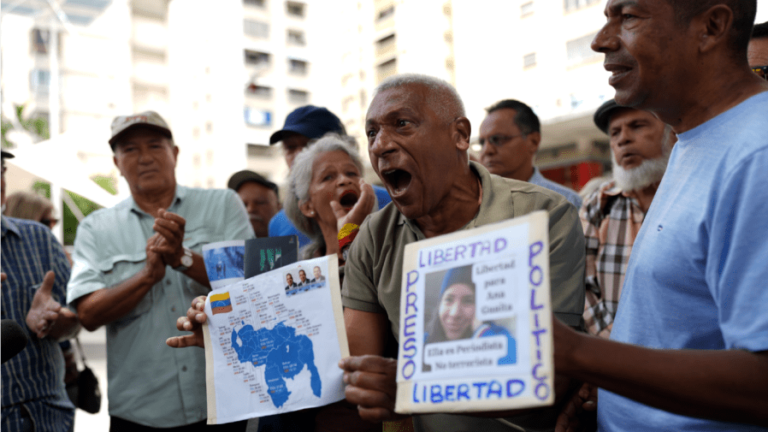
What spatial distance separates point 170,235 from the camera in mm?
2412

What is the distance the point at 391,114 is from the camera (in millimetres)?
1666

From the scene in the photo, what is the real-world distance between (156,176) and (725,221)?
2.56 meters

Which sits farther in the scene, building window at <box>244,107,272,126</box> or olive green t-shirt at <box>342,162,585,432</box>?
building window at <box>244,107,272,126</box>

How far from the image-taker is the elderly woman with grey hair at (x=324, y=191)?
100 inches

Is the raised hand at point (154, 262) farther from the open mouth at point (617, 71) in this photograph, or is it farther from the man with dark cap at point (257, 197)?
the man with dark cap at point (257, 197)

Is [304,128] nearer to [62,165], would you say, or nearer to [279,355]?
[279,355]

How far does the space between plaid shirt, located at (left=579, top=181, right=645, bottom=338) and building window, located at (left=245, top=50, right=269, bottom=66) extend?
39095 mm

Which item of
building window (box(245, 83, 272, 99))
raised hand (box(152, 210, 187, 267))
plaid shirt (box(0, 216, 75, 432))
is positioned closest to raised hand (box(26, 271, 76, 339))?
plaid shirt (box(0, 216, 75, 432))

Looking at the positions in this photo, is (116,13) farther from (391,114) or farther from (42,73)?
(391,114)

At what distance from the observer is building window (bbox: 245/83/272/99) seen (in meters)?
38.3

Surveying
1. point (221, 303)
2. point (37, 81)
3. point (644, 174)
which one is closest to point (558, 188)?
point (644, 174)

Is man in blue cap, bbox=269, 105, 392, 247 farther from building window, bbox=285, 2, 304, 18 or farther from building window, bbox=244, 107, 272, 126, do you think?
building window, bbox=285, 2, 304, 18

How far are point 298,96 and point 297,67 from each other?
2172mm

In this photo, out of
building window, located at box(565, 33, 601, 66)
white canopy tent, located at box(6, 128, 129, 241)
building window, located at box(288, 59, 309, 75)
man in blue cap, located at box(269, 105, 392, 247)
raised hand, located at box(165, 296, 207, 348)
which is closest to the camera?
raised hand, located at box(165, 296, 207, 348)
